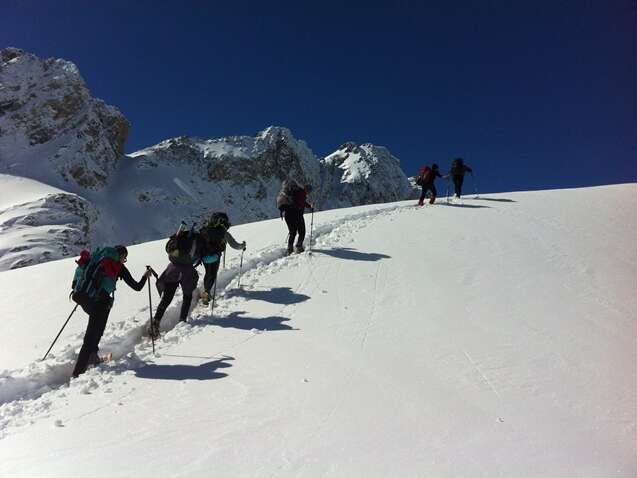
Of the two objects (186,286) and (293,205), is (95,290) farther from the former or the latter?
(293,205)

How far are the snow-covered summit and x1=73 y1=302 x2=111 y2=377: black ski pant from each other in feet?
471

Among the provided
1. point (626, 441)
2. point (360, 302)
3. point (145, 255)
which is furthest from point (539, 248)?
point (145, 255)

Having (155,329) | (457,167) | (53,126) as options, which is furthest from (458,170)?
(53,126)

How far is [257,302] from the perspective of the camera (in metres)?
8.10

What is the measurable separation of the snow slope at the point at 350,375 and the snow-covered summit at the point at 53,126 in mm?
142848

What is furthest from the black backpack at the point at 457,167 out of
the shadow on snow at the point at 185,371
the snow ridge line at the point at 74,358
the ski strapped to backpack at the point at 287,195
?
the shadow on snow at the point at 185,371

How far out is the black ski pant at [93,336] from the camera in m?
6.01

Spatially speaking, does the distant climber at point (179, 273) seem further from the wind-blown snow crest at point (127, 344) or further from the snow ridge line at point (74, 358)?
the snow ridge line at point (74, 358)

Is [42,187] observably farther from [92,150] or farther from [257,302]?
[257,302]

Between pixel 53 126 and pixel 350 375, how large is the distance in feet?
550

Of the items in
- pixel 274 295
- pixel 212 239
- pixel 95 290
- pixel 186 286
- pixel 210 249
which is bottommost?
pixel 274 295

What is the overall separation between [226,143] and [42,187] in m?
84.5

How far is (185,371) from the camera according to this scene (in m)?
5.49

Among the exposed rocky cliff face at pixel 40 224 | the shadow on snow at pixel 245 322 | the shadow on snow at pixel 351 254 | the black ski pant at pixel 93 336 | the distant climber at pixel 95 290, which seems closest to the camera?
the black ski pant at pixel 93 336
